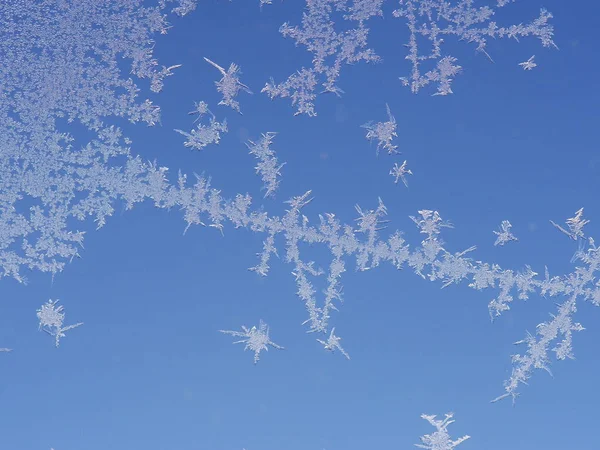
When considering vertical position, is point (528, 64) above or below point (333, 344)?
above

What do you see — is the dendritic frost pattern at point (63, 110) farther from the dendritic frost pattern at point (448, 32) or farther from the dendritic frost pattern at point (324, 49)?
the dendritic frost pattern at point (448, 32)

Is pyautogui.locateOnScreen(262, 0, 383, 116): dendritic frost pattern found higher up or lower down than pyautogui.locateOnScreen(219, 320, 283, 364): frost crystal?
higher up

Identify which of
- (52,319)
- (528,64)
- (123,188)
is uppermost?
(528,64)

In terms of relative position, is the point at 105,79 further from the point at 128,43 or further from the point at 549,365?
the point at 549,365

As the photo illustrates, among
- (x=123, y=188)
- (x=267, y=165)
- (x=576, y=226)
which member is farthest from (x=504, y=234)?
(x=123, y=188)

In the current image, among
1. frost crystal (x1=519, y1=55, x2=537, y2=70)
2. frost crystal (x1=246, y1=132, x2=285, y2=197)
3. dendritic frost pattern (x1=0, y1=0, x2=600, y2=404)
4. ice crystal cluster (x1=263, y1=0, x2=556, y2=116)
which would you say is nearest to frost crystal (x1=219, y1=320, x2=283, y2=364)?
dendritic frost pattern (x1=0, y1=0, x2=600, y2=404)

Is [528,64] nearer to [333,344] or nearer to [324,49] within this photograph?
[324,49]

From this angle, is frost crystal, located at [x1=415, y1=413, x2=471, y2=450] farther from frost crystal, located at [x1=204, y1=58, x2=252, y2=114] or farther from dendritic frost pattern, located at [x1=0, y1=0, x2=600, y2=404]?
frost crystal, located at [x1=204, y1=58, x2=252, y2=114]
